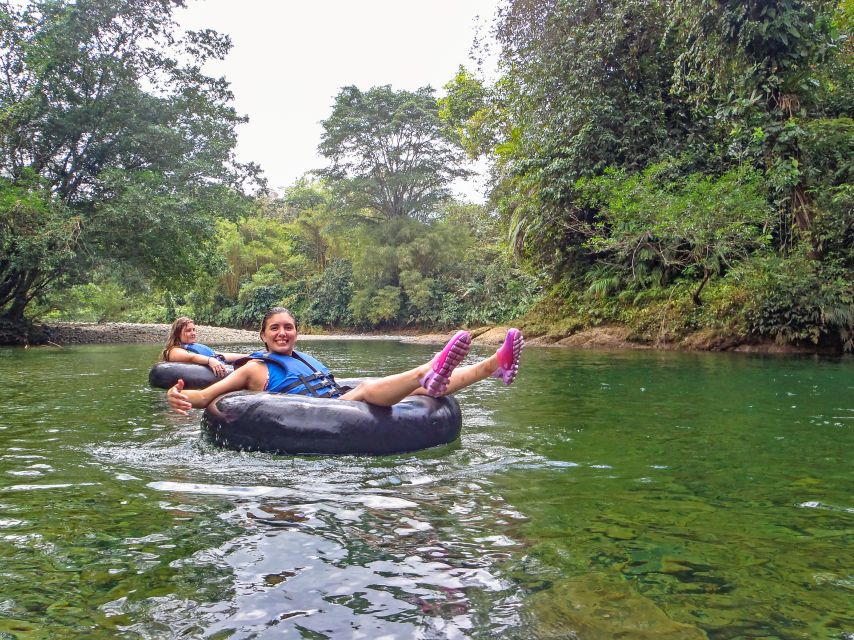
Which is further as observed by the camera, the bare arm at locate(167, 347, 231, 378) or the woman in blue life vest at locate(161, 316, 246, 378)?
the woman in blue life vest at locate(161, 316, 246, 378)

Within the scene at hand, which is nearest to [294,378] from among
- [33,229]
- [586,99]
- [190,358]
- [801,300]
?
[190,358]

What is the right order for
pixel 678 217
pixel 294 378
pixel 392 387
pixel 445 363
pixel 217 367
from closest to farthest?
pixel 445 363
pixel 392 387
pixel 294 378
pixel 217 367
pixel 678 217

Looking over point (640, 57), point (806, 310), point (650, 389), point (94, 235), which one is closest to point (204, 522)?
point (650, 389)

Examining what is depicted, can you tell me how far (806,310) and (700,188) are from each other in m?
3.01

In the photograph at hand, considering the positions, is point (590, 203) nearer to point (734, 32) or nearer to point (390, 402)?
point (734, 32)

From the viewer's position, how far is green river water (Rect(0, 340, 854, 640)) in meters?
1.98

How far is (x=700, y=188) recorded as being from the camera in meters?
12.8

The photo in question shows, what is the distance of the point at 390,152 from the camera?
33.3 meters

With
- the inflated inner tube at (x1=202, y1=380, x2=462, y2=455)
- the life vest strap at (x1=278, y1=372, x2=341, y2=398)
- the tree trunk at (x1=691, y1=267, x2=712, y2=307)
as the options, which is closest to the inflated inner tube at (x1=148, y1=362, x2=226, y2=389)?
the life vest strap at (x1=278, y1=372, x2=341, y2=398)

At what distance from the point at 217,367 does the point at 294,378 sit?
115 inches

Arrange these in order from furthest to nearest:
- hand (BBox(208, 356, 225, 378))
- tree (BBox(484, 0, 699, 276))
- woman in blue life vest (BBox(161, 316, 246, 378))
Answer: tree (BBox(484, 0, 699, 276)), woman in blue life vest (BBox(161, 316, 246, 378)), hand (BBox(208, 356, 225, 378))

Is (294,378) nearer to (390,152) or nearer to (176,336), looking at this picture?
(176,336)

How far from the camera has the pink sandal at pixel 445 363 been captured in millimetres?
4004

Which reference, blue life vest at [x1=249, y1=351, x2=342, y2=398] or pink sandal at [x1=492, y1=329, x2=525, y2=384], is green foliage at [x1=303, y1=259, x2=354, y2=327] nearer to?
blue life vest at [x1=249, y1=351, x2=342, y2=398]
